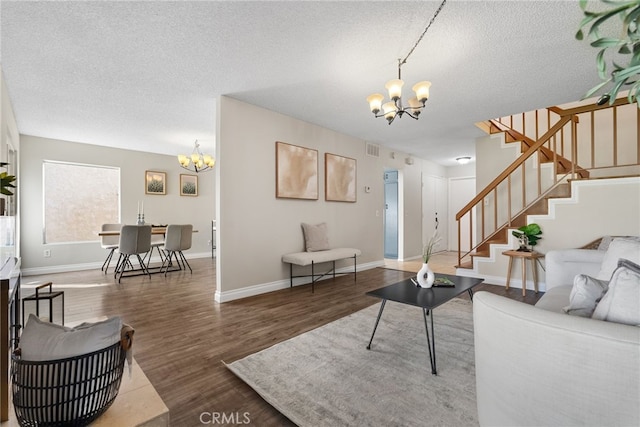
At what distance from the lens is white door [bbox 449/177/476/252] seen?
25.3 ft

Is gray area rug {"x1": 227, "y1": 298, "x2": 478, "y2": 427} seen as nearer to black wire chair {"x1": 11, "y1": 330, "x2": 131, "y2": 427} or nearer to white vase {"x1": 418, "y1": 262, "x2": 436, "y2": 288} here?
white vase {"x1": 418, "y1": 262, "x2": 436, "y2": 288}

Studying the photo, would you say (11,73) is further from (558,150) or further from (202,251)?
(558,150)

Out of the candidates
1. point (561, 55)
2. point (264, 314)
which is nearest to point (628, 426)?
point (264, 314)

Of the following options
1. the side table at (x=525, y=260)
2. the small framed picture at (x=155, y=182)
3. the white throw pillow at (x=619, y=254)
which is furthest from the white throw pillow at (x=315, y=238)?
the small framed picture at (x=155, y=182)

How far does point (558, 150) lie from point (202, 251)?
775 centimetres

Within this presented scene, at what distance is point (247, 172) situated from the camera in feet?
12.3

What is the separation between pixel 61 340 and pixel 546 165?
582cm

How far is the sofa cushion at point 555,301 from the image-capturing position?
1.79 m

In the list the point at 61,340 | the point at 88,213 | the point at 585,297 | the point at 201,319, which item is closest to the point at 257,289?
the point at 201,319

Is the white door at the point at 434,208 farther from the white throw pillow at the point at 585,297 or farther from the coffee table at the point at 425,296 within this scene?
the white throw pillow at the point at 585,297

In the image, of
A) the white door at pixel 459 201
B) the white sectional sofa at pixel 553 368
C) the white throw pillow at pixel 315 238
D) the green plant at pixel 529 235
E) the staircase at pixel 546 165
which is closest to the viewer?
the white sectional sofa at pixel 553 368

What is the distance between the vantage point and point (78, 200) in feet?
18.5

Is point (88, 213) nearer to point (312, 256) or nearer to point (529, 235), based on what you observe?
point (312, 256)

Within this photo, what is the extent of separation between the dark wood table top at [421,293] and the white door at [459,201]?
5.66 metres
